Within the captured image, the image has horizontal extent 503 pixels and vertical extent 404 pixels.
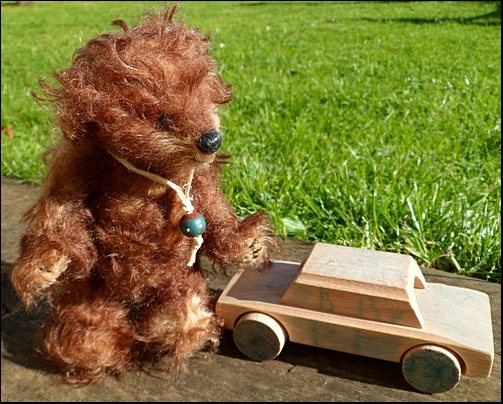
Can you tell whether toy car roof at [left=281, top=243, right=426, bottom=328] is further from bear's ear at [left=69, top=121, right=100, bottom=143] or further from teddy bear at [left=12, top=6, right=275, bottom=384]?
bear's ear at [left=69, top=121, right=100, bottom=143]

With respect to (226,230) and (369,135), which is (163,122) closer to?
(226,230)

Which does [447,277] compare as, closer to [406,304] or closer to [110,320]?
[406,304]

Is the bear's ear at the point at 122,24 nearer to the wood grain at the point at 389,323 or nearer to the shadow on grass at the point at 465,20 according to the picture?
the wood grain at the point at 389,323

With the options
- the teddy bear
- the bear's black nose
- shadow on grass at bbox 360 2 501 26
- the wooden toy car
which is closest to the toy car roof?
the wooden toy car

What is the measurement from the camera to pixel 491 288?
1128mm

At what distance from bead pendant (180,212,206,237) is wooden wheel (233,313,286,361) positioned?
0.19 m

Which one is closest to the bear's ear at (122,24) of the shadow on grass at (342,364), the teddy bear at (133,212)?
the teddy bear at (133,212)

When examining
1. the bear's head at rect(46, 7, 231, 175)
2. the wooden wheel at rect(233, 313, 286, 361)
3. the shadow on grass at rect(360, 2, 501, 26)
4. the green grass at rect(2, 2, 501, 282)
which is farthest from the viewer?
the shadow on grass at rect(360, 2, 501, 26)

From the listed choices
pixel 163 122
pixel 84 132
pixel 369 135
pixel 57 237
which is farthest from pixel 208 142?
pixel 369 135

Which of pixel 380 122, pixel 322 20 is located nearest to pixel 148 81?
pixel 380 122

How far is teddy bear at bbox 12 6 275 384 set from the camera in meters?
0.78

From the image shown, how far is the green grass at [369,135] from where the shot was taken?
1.19 metres

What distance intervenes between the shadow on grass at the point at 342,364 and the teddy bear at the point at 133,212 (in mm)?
131

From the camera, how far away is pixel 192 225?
85 cm
